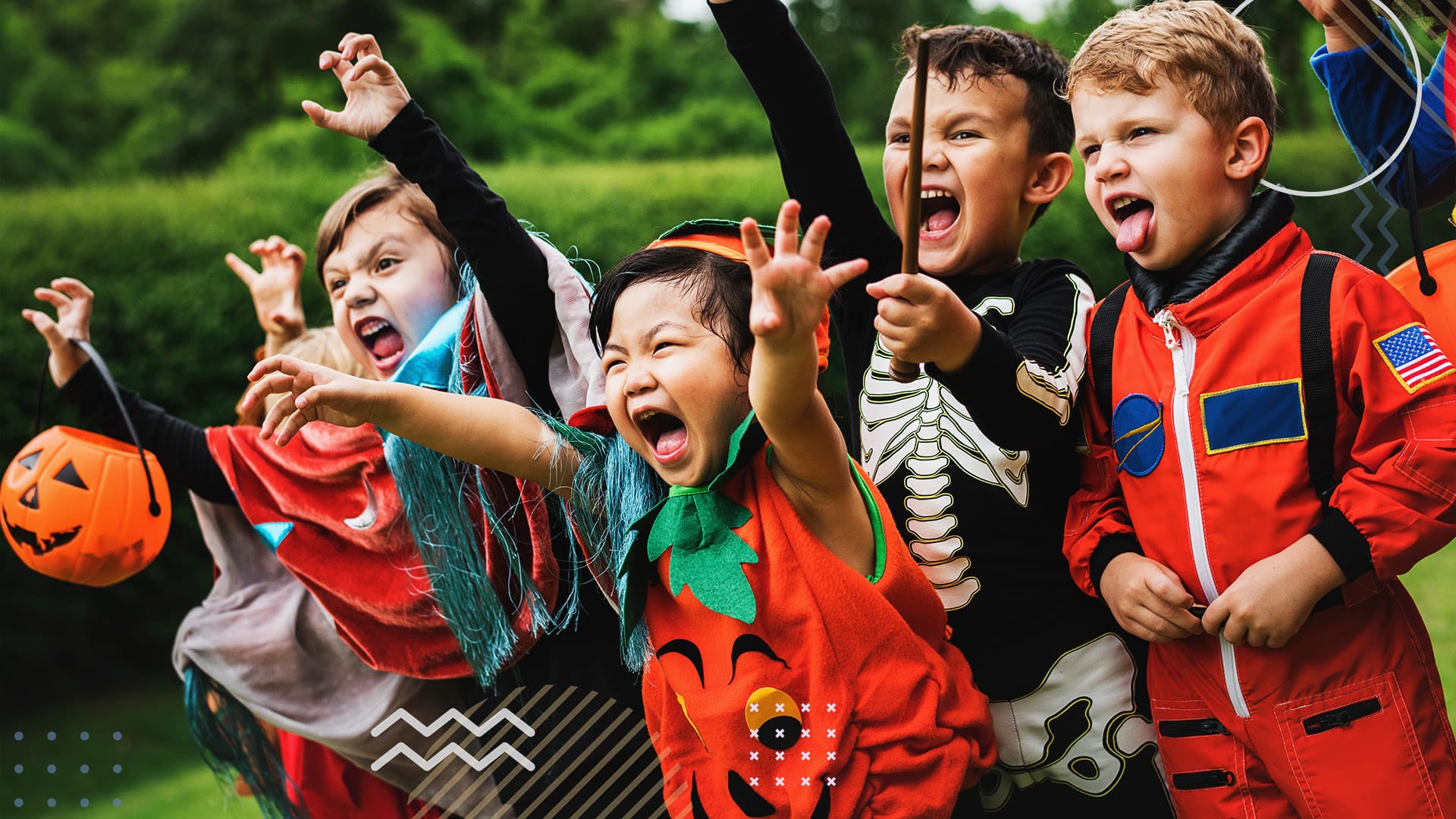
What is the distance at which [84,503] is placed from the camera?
9.31ft

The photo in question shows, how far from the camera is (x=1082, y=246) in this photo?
632 cm

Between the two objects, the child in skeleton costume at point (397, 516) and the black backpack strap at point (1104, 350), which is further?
the child in skeleton costume at point (397, 516)

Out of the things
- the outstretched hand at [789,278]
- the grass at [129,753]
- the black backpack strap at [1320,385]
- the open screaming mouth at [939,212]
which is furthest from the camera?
the grass at [129,753]

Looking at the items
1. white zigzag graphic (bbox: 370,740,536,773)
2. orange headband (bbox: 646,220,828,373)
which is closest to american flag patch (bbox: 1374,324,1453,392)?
orange headband (bbox: 646,220,828,373)

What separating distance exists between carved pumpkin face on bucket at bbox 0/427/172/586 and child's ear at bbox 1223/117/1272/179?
240 cm

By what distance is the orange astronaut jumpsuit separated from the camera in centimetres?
160

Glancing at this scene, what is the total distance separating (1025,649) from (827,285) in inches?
29.7

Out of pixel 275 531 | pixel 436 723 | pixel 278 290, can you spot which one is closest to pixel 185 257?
pixel 278 290

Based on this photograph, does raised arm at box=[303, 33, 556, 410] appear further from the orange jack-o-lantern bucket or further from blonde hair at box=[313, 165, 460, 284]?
the orange jack-o-lantern bucket

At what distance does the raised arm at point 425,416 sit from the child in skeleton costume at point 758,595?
0.04 m

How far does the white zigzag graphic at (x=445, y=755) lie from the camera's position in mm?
A: 2594

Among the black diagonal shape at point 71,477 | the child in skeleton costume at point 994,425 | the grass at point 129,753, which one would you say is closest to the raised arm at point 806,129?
the child in skeleton costume at point 994,425

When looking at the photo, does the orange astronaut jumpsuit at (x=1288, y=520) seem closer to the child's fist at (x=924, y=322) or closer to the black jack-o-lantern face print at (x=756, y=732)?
the child's fist at (x=924, y=322)

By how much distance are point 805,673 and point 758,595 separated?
12 cm
